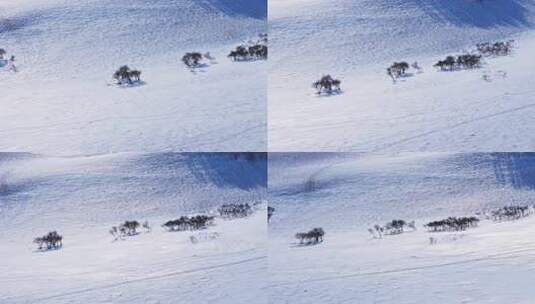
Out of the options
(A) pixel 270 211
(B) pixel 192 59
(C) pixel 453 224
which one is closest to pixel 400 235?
(C) pixel 453 224

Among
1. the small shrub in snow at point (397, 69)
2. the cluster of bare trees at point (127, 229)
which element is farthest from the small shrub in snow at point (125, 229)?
the small shrub in snow at point (397, 69)

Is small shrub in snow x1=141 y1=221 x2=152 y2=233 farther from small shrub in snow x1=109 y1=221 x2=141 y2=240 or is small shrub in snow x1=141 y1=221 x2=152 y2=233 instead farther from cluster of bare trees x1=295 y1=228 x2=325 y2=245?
cluster of bare trees x1=295 y1=228 x2=325 y2=245

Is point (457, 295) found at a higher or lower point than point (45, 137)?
lower

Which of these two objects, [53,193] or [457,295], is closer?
[457,295]

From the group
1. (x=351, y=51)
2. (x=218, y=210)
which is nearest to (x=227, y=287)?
(x=218, y=210)

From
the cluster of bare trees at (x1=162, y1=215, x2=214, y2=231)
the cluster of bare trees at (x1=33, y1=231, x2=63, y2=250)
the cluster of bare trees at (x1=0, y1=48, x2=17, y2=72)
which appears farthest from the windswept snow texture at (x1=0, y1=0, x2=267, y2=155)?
the cluster of bare trees at (x1=33, y1=231, x2=63, y2=250)

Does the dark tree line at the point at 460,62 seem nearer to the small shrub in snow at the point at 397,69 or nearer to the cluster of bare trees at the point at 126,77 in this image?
the small shrub in snow at the point at 397,69

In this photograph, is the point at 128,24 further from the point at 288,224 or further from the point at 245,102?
the point at 288,224

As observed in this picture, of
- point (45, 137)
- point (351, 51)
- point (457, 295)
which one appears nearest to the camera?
point (457, 295)
